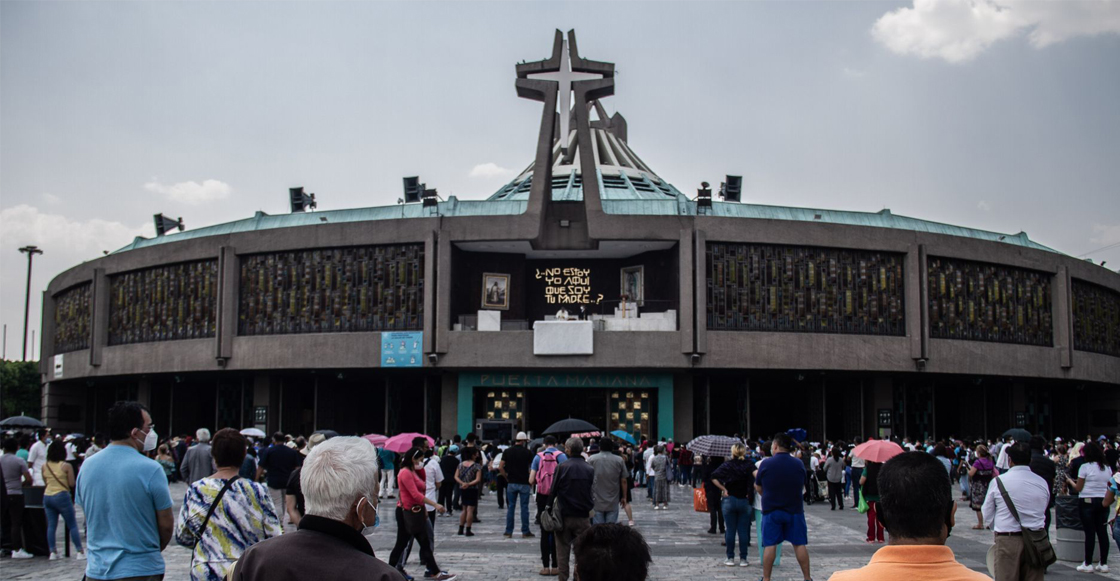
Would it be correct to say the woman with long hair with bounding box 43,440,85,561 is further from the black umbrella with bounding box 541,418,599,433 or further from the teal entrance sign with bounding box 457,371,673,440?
the teal entrance sign with bounding box 457,371,673,440

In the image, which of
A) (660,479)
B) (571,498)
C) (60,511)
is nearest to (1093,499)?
(571,498)

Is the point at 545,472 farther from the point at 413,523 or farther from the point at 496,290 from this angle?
the point at 496,290

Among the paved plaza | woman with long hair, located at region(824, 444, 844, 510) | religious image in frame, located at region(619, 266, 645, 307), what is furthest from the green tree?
woman with long hair, located at region(824, 444, 844, 510)

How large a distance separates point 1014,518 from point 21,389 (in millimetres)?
72127

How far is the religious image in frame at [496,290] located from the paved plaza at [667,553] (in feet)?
65.1

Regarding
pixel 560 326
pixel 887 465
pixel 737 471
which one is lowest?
pixel 737 471

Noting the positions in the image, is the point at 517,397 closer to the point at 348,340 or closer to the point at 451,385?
the point at 451,385

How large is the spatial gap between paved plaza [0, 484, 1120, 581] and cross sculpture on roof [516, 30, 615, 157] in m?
20.9

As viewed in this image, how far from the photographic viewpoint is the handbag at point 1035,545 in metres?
8.11

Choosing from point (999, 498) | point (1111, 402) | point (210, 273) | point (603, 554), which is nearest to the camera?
point (603, 554)

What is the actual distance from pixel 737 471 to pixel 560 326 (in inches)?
901

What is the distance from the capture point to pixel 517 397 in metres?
37.2

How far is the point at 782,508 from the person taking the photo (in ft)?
34.6

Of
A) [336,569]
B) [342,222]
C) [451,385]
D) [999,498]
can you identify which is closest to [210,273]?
[342,222]
